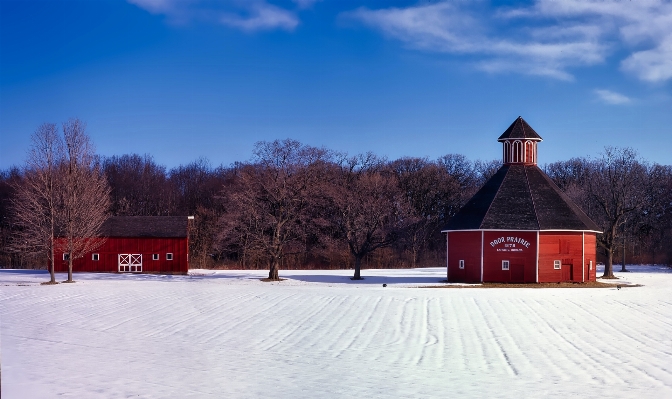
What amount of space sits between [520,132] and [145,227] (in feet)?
105

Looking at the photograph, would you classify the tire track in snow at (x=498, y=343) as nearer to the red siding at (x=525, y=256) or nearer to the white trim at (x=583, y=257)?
the red siding at (x=525, y=256)

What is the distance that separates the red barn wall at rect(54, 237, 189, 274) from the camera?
5928cm

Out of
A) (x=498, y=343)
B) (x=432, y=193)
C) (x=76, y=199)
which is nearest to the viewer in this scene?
(x=498, y=343)

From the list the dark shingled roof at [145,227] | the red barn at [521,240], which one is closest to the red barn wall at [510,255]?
the red barn at [521,240]

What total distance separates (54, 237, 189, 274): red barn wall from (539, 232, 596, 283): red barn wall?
2939cm

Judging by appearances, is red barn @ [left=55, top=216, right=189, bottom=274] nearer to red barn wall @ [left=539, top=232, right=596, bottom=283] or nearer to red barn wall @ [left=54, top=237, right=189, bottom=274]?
red barn wall @ [left=54, top=237, right=189, bottom=274]

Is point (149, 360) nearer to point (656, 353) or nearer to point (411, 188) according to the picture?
point (656, 353)

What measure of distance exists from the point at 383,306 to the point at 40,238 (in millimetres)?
26530

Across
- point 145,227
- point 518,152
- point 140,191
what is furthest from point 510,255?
point 140,191

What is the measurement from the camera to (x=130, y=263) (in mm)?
59406

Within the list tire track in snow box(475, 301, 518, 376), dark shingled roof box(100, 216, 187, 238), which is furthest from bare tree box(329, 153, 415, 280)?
tire track in snow box(475, 301, 518, 376)

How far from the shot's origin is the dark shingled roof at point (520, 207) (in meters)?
46.8

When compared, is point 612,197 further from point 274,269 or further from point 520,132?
point 274,269

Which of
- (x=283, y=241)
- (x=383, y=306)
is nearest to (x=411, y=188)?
(x=283, y=241)
